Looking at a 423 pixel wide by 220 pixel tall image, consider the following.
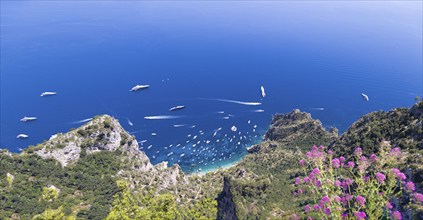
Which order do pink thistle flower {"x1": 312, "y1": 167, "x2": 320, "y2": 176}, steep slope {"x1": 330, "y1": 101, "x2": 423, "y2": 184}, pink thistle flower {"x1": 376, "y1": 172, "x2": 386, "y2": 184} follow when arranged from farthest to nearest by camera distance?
steep slope {"x1": 330, "y1": 101, "x2": 423, "y2": 184} → pink thistle flower {"x1": 312, "y1": 167, "x2": 320, "y2": 176} → pink thistle flower {"x1": 376, "y1": 172, "x2": 386, "y2": 184}

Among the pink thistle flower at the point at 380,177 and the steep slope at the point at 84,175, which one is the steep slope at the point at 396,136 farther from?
the steep slope at the point at 84,175

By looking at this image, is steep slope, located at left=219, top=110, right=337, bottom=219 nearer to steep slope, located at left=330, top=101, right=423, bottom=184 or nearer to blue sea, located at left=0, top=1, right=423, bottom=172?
steep slope, located at left=330, top=101, right=423, bottom=184

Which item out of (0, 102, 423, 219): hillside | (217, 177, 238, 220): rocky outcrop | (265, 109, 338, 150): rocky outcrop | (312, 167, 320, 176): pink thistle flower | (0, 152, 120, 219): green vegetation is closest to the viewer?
(312, 167, 320, 176): pink thistle flower

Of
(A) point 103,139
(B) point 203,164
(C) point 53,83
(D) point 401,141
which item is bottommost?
(B) point 203,164

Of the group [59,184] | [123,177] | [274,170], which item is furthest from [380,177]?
[274,170]

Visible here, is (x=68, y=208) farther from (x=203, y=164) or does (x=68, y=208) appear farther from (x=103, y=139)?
(x=203, y=164)

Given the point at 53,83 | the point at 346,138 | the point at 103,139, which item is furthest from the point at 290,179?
the point at 53,83

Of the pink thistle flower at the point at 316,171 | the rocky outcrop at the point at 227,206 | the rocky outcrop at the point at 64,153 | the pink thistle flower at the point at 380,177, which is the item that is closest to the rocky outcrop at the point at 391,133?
the rocky outcrop at the point at 227,206

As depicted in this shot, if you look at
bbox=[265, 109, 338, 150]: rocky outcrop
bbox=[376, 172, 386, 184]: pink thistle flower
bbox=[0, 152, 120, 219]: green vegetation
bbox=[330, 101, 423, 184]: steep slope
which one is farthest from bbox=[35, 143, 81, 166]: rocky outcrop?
bbox=[376, 172, 386, 184]: pink thistle flower

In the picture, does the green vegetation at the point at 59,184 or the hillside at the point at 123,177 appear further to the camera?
the green vegetation at the point at 59,184

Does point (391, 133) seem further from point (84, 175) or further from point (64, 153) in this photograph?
point (64, 153)

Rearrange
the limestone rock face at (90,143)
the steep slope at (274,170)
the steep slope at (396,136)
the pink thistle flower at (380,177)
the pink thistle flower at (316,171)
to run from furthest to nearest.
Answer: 1. the limestone rock face at (90,143)
2. the steep slope at (274,170)
3. the steep slope at (396,136)
4. the pink thistle flower at (316,171)
5. the pink thistle flower at (380,177)
